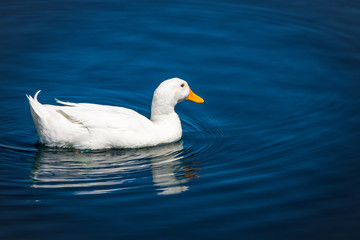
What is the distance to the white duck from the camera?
24.2 ft

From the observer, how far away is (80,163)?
710 cm

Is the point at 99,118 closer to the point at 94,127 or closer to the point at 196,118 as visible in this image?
the point at 94,127

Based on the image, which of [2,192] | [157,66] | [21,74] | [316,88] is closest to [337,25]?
[316,88]

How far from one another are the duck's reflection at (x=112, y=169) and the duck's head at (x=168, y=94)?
557mm

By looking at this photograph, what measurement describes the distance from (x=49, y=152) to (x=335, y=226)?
3.80 m

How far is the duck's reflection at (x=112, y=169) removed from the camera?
650 centimetres

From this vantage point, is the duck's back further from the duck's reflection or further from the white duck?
the duck's reflection

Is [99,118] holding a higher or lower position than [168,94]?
lower

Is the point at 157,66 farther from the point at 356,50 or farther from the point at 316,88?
the point at 356,50

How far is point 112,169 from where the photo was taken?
22.7 ft

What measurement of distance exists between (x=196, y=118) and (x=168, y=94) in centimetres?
101

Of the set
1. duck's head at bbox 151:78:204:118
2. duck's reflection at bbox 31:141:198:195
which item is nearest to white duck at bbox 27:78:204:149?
duck's head at bbox 151:78:204:118

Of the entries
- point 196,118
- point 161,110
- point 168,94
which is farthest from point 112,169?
point 196,118

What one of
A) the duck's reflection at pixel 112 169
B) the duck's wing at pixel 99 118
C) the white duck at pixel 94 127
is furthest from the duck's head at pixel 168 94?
the duck's reflection at pixel 112 169
